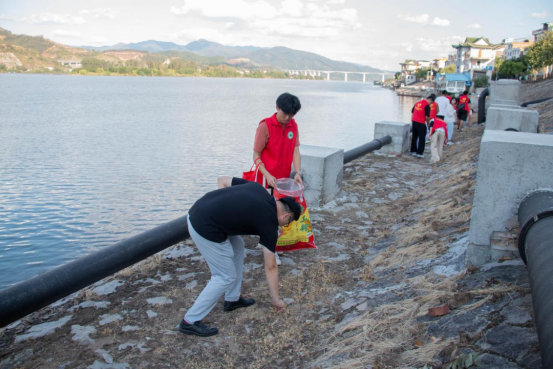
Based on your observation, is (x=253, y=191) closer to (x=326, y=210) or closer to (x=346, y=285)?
(x=346, y=285)

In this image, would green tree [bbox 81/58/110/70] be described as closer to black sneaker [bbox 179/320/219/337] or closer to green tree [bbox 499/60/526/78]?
green tree [bbox 499/60/526/78]

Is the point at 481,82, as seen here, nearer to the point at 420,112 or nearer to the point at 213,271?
the point at 420,112

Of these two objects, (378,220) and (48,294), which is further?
(378,220)

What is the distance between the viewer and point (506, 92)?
53.2 feet

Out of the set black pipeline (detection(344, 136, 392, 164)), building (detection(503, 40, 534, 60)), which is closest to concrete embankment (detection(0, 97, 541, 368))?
black pipeline (detection(344, 136, 392, 164))

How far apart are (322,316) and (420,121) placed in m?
8.29

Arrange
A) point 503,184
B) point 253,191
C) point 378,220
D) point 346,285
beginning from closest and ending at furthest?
point 253,191
point 503,184
point 346,285
point 378,220

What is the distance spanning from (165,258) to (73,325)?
1.55m

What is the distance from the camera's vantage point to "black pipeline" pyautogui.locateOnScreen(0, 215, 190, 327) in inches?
136

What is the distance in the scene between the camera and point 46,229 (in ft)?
35.0

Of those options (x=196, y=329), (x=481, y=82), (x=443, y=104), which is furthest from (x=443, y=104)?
(x=481, y=82)

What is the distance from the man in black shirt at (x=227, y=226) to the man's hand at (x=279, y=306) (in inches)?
8.3

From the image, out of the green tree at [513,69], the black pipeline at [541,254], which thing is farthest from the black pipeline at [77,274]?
the green tree at [513,69]

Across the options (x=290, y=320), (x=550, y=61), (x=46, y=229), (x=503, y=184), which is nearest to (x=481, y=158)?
(x=503, y=184)
